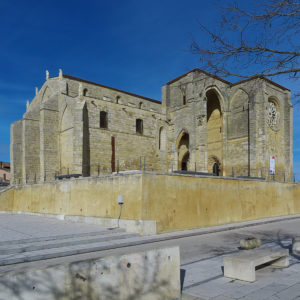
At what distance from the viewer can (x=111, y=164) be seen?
2794 centimetres

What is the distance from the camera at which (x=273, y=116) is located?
31125 mm

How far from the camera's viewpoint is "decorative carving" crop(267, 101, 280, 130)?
30391 mm

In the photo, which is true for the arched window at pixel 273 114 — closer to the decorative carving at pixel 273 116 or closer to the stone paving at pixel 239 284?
the decorative carving at pixel 273 116

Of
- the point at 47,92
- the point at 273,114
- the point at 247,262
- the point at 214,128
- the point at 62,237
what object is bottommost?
the point at 62,237

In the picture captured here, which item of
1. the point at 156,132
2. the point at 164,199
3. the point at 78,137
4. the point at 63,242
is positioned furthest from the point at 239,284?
the point at 156,132

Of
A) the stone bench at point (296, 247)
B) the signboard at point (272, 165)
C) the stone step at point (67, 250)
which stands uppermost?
the signboard at point (272, 165)

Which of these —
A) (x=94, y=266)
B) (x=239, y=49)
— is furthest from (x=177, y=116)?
(x=94, y=266)

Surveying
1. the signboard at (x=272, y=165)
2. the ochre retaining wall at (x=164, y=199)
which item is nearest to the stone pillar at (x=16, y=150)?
the ochre retaining wall at (x=164, y=199)

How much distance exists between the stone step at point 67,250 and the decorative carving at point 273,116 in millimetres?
23920

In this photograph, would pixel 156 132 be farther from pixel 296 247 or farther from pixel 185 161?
pixel 296 247

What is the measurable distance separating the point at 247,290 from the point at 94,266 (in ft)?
8.87

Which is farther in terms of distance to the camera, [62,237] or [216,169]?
[216,169]

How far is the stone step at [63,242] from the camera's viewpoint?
333 inches

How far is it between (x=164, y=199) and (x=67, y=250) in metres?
4.61
